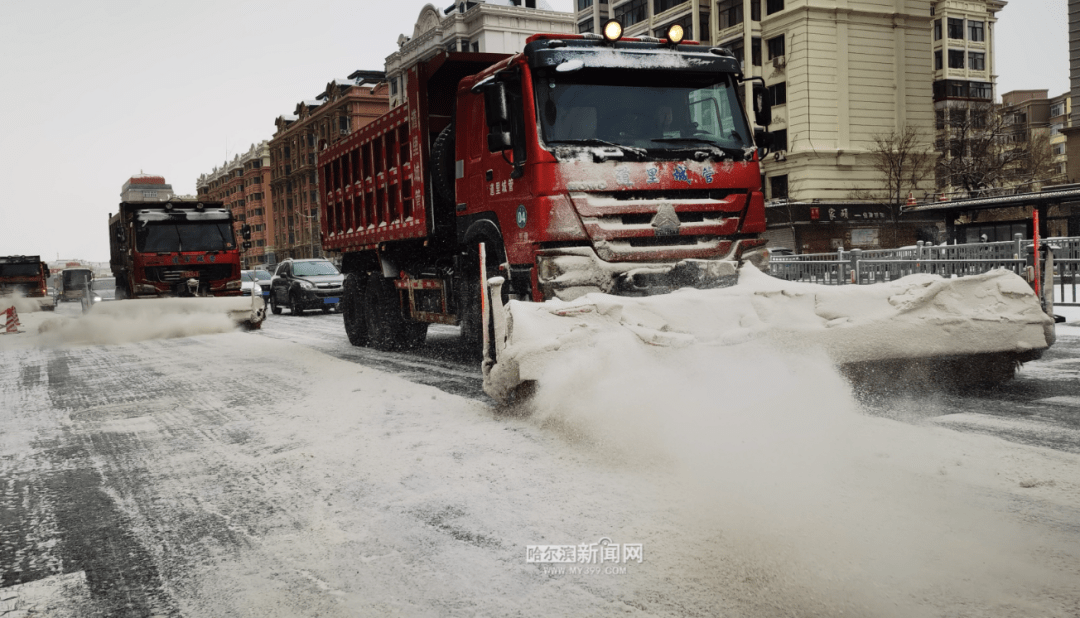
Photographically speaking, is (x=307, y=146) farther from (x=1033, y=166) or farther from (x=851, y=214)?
(x=1033, y=166)

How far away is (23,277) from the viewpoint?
37938 millimetres

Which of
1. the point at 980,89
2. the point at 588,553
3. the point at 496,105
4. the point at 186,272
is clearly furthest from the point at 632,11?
the point at 588,553

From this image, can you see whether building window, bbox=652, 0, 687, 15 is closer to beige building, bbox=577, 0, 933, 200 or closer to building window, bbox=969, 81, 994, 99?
beige building, bbox=577, 0, 933, 200

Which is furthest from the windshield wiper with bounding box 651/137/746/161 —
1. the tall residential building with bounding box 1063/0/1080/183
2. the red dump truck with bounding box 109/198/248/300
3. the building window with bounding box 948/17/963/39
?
the building window with bounding box 948/17/963/39

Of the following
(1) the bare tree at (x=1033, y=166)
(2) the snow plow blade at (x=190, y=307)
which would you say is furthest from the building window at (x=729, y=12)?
(2) the snow plow blade at (x=190, y=307)

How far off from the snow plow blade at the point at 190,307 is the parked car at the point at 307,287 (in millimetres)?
5814

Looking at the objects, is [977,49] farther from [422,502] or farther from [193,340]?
[422,502]

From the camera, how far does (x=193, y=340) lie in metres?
16.2

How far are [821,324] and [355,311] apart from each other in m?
8.51

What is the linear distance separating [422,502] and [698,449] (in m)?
1.57

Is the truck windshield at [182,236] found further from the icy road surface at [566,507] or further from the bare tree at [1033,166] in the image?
the bare tree at [1033,166]

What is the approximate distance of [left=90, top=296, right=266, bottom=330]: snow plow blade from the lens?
17141mm

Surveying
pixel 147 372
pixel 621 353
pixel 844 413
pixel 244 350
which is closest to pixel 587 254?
pixel 621 353

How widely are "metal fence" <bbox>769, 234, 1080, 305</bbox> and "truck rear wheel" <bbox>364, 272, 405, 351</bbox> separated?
22.0ft
